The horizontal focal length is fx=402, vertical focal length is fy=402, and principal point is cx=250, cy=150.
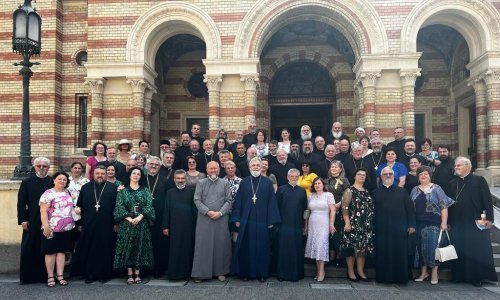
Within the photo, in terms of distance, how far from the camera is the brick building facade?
40.5 feet

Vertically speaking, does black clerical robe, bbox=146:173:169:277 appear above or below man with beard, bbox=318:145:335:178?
below

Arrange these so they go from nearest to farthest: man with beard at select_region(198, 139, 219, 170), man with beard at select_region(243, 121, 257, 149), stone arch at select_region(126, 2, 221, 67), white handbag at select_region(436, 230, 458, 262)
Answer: white handbag at select_region(436, 230, 458, 262) → man with beard at select_region(198, 139, 219, 170) → man with beard at select_region(243, 121, 257, 149) → stone arch at select_region(126, 2, 221, 67)

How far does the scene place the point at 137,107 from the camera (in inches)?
505

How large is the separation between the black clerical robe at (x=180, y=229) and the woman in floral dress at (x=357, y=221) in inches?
98.4

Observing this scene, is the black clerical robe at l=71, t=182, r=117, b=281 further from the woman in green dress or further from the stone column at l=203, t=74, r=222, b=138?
the stone column at l=203, t=74, r=222, b=138

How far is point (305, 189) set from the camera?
22.9 ft

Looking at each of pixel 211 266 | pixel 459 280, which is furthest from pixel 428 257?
pixel 211 266

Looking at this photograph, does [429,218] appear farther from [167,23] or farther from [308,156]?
[167,23]

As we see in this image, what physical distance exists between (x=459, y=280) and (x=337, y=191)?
2407 millimetres

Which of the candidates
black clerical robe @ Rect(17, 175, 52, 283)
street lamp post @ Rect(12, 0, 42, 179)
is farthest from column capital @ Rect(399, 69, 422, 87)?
black clerical robe @ Rect(17, 175, 52, 283)

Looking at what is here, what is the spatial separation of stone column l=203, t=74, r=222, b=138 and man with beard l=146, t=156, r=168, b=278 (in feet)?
18.5

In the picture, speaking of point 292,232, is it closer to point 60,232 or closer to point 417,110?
point 60,232

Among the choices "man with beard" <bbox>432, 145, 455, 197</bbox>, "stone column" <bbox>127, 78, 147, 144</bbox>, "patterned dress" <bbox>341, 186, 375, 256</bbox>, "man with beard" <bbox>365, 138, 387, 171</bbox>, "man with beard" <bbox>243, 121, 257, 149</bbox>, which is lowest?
"patterned dress" <bbox>341, 186, 375, 256</bbox>

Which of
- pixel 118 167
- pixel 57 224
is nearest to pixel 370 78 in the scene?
pixel 118 167
